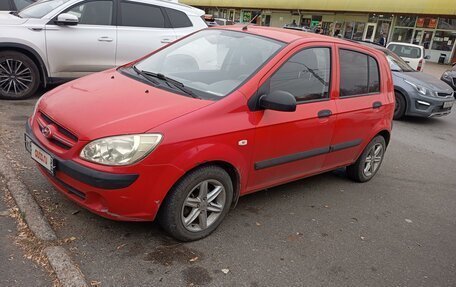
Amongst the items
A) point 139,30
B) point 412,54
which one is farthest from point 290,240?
point 412,54

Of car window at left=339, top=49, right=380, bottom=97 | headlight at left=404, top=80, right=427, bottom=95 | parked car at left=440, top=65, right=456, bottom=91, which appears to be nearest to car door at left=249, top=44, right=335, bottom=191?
car window at left=339, top=49, right=380, bottom=97

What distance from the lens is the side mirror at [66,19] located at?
640 centimetres

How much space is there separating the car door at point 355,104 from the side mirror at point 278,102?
1.04 meters

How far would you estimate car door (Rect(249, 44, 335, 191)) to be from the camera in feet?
12.0

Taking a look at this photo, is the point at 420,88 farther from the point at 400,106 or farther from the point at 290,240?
the point at 290,240

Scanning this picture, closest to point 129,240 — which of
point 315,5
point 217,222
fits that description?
point 217,222

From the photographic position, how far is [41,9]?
22.1ft

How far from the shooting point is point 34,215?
336 centimetres

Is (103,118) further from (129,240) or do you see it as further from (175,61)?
(175,61)

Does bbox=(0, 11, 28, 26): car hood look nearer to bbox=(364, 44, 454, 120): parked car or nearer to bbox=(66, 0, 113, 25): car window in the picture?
bbox=(66, 0, 113, 25): car window

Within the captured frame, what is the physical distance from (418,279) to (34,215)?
121 inches

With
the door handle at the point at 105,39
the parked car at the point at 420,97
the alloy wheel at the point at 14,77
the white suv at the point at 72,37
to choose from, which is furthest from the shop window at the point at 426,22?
the alloy wheel at the point at 14,77

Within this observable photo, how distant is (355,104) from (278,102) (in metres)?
1.48

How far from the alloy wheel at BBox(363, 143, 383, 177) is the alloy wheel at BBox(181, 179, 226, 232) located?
7.94ft
